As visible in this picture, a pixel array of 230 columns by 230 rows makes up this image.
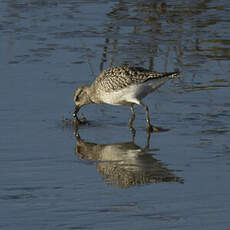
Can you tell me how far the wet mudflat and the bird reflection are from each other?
1cm

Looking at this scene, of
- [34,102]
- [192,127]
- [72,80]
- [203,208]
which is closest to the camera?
[203,208]

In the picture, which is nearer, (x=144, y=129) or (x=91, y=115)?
(x=144, y=129)

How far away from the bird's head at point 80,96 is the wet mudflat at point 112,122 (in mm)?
243

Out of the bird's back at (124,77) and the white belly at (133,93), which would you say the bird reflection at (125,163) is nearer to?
the white belly at (133,93)

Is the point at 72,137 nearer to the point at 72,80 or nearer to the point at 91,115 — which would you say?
the point at 91,115

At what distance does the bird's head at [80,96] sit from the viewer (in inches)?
451

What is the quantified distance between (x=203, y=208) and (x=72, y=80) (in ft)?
18.6

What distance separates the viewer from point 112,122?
36.3 feet

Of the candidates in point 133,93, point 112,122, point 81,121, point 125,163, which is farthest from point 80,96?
point 125,163

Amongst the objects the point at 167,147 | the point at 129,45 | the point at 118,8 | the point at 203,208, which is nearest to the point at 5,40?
the point at 129,45

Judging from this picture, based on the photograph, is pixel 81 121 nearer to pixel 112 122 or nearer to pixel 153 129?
pixel 112 122

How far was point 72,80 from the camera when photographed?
41.7ft

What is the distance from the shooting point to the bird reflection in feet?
27.6

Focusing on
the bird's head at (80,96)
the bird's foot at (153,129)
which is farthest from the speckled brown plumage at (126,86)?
the bird's foot at (153,129)
